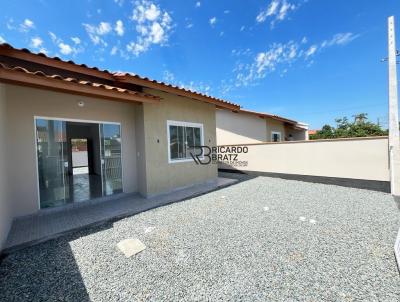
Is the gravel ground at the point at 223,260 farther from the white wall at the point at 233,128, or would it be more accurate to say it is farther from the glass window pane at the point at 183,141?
the white wall at the point at 233,128

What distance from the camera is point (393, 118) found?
6.50 metres

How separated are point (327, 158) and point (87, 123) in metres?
10.1

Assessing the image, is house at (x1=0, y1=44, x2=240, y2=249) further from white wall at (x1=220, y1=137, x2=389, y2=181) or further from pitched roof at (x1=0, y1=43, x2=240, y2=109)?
white wall at (x1=220, y1=137, x2=389, y2=181)

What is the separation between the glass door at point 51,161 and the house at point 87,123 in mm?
23

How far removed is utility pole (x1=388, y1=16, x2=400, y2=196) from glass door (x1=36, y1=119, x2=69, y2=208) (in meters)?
11.1

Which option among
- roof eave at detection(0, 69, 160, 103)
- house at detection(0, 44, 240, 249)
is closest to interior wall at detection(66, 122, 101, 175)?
house at detection(0, 44, 240, 249)

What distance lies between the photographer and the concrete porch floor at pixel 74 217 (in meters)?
3.96

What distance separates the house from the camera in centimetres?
456

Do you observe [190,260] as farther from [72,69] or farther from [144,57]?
[144,57]

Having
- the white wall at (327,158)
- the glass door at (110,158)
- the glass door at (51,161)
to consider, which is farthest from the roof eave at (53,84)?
the white wall at (327,158)

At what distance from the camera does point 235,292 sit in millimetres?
2404

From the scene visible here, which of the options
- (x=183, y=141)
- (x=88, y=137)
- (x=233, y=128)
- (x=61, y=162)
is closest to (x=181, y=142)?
(x=183, y=141)

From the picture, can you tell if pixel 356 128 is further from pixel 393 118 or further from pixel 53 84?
pixel 53 84

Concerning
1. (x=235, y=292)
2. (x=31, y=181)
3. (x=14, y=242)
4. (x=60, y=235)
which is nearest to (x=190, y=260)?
(x=235, y=292)
